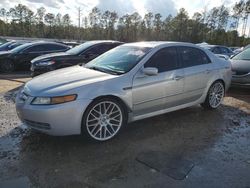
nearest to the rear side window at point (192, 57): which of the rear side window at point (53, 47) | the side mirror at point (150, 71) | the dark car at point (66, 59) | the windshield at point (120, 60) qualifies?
the windshield at point (120, 60)

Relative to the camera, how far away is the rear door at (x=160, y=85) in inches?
168

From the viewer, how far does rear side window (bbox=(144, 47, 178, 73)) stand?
15.1 feet

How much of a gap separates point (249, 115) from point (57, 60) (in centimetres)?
596

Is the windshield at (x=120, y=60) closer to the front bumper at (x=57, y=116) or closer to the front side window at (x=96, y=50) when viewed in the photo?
the front bumper at (x=57, y=116)

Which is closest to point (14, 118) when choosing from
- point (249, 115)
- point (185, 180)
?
point (185, 180)

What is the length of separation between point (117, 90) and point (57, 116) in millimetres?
985

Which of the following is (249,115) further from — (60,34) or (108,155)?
(60,34)

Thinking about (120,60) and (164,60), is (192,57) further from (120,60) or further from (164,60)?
(120,60)

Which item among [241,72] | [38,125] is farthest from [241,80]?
[38,125]

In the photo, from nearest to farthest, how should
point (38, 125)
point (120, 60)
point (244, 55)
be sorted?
1. point (38, 125)
2. point (120, 60)
3. point (244, 55)

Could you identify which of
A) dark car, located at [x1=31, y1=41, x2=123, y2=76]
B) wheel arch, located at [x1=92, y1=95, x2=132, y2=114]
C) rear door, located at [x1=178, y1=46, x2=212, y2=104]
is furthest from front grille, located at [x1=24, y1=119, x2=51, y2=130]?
dark car, located at [x1=31, y1=41, x2=123, y2=76]

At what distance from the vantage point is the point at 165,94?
463cm

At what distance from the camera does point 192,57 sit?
209 inches

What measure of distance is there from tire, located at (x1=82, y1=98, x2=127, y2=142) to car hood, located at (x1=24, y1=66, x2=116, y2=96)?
38 cm
